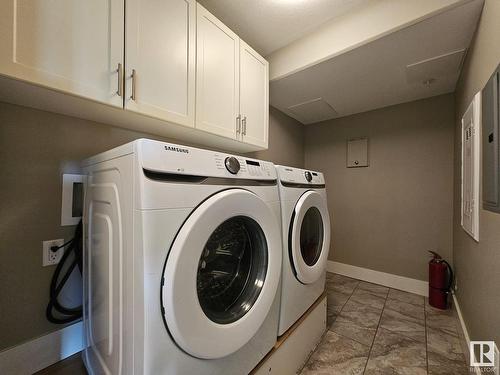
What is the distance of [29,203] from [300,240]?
1.39 metres

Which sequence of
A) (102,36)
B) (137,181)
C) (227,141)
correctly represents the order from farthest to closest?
(227,141), (102,36), (137,181)

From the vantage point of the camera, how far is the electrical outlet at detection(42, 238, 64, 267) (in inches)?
40.1

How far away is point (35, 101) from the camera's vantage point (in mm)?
917

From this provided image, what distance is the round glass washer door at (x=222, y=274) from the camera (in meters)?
0.60

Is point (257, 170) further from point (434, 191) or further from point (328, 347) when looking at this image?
point (434, 191)

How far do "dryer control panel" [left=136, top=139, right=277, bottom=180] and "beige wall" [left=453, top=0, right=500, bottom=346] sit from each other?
3.68 ft

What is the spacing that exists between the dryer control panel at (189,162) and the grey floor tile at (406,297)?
2.26m

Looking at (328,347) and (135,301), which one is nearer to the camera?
(135,301)

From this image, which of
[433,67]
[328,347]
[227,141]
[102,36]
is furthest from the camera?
[433,67]

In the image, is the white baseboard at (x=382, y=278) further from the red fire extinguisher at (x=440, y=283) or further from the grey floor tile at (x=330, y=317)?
the grey floor tile at (x=330, y=317)

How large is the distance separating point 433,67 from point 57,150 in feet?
8.70

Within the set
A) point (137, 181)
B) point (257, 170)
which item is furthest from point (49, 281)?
point (257, 170)

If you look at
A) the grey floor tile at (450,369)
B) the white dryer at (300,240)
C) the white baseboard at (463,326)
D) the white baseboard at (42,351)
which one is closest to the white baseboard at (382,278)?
the white baseboard at (463,326)

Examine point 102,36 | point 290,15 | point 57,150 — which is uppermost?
point 290,15
